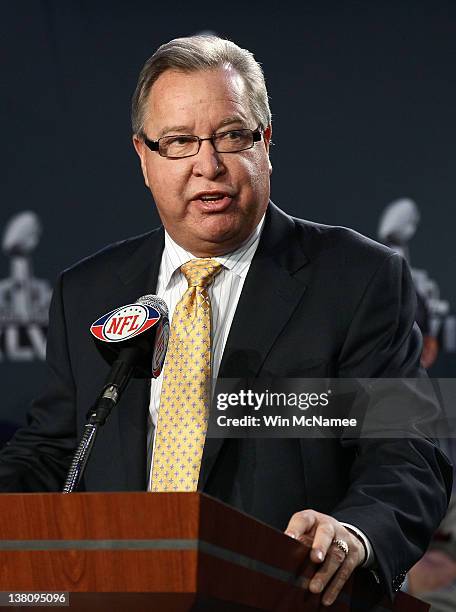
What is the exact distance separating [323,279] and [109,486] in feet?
1.79

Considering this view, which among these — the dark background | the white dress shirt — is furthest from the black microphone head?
the dark background

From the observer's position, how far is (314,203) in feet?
9.82

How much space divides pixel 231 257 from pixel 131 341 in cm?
60

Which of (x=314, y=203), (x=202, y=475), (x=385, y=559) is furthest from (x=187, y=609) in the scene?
(x=314, y=203)

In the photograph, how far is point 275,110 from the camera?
3.02 m

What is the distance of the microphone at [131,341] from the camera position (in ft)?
4.74

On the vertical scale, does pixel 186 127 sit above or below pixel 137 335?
above

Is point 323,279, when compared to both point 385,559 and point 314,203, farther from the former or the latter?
point 314,203

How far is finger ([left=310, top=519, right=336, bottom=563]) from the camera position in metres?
1.25

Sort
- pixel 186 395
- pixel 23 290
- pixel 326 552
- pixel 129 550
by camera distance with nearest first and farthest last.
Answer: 1. pixel 129 550
2. pixel 326 552
3. pixel 186 395
4. pixel 23 290

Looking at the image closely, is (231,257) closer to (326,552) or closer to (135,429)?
(135,429)

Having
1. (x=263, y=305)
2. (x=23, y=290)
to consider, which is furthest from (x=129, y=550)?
(x=23, y=290)

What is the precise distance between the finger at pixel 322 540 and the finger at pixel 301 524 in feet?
0.04

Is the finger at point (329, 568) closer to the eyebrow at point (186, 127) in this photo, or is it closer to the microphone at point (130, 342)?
the microphone at point (130, 342)
